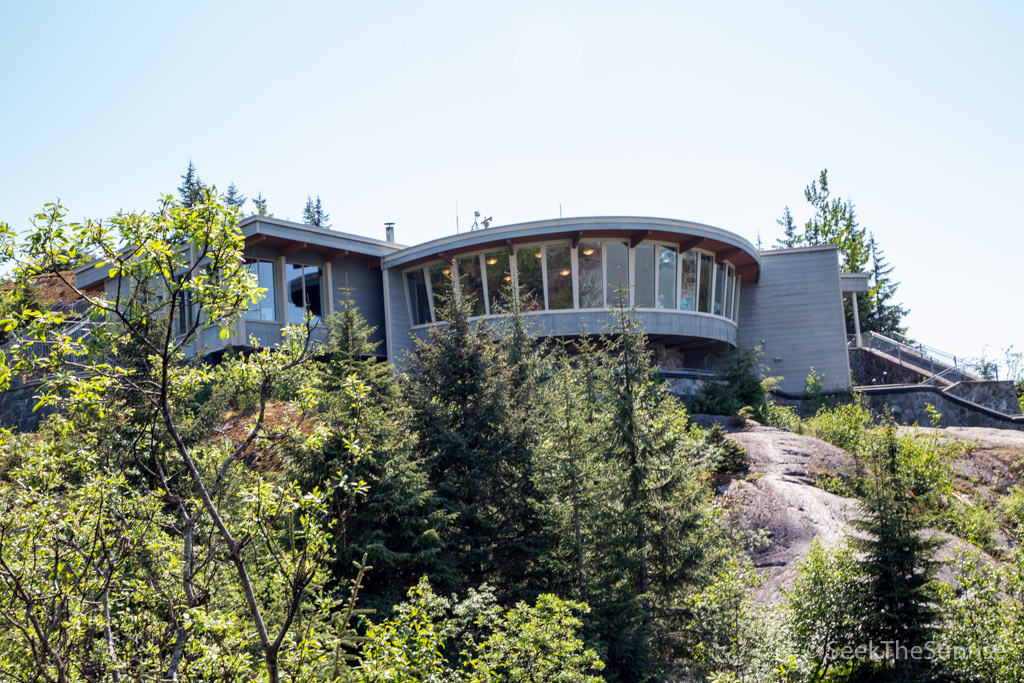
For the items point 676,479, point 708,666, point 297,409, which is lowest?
point 708,666

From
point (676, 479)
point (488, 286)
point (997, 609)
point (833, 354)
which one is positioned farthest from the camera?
point (833, 354)

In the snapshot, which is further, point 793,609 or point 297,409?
point 793,609

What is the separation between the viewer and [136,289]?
4.64 m

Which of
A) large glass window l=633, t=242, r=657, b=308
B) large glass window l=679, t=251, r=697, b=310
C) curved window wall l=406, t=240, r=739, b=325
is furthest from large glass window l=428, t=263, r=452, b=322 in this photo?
large glass window l=679, t=251, r=697, b=310

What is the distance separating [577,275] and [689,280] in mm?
3815

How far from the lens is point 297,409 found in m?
5.75

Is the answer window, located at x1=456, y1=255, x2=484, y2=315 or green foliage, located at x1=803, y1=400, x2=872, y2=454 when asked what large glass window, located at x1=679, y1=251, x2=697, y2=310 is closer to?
green foliage, located at x1=803, y1=400, x2=872, y2=454

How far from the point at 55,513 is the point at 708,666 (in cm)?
750

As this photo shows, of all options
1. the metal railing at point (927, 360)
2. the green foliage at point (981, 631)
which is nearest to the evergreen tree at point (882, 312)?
the metal railing at point (927, 360)

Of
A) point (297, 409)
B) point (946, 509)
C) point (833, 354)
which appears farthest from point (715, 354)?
point (297, 409)

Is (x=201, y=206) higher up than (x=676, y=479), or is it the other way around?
(x=201, y=206)

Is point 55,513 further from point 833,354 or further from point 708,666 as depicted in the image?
point 833,354

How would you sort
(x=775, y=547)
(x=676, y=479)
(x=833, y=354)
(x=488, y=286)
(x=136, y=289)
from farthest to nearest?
(x=833, y=354), (x=488, y=286), (x=775, y=547), (x=676, y=479), (x=136, y=289)

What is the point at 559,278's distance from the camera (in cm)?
2334
